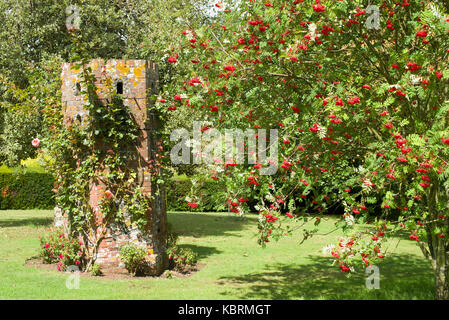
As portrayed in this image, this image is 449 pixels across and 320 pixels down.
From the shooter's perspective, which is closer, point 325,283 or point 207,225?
point 325,283

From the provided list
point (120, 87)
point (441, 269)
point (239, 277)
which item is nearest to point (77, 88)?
point (120, 87)

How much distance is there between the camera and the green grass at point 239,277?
8.78 m

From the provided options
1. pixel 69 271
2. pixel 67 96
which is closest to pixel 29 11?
pixel 67 96

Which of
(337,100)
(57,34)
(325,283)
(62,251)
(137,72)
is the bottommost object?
(325,283)

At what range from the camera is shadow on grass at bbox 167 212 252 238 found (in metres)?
18.3

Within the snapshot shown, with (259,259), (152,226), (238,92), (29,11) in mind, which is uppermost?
(29,11)

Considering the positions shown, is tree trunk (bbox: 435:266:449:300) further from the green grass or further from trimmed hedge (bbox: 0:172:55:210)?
trimmed hedge (bbox: 0:172:55:210)

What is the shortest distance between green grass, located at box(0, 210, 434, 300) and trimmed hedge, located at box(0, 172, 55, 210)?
9.24 meters

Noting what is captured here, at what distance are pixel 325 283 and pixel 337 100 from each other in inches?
230

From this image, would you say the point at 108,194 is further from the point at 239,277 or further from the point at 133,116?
the point at 239,277

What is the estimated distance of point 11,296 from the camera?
818 cm

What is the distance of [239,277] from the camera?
35.8 ft
